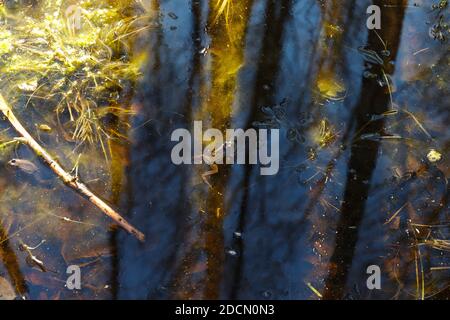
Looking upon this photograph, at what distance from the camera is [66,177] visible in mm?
3527

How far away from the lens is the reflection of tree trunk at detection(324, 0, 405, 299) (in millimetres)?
3262

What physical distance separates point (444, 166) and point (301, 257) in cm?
114

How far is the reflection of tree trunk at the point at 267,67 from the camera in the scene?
11.2 ft

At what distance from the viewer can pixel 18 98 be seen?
389 centimetres

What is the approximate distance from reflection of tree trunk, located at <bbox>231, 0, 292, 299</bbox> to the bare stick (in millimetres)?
618

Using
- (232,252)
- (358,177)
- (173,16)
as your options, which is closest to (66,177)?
(232,252)

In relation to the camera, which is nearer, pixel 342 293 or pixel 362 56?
pixel 342 293

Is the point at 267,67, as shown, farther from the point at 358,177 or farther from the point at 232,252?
the point at 232,252

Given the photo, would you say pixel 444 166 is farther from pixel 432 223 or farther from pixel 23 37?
pixel 23 37

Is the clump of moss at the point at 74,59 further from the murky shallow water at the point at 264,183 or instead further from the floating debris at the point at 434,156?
the floating debris at the point at 434,156
